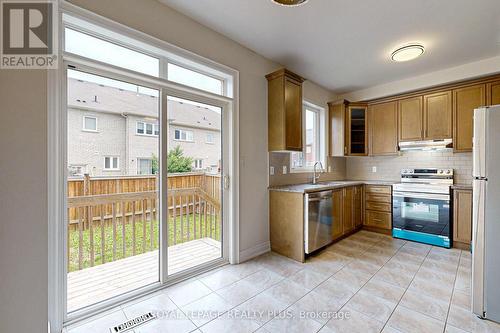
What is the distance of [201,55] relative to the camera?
2.49 meters

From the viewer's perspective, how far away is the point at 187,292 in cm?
219

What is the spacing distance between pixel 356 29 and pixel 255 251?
2997mm

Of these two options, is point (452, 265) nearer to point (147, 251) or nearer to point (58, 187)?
point (147, 251)

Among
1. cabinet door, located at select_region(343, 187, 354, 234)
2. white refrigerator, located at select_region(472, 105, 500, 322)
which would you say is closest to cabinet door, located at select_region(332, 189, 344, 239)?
cabinet door, located at select_region(343, 187, 354, 234)

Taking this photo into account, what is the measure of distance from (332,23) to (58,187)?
118 inches

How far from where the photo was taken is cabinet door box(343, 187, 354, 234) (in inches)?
149

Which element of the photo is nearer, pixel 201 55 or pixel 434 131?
pixel 201 55

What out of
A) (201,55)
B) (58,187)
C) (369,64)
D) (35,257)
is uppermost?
(369,64)

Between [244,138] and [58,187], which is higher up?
[244,138]

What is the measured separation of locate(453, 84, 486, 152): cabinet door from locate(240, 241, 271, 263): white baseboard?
3369mm

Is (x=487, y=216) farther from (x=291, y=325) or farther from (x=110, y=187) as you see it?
(x=110, y=187)

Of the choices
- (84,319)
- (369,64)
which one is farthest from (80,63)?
(369,64)

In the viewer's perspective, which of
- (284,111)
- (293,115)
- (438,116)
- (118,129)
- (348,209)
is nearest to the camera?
(118,129)

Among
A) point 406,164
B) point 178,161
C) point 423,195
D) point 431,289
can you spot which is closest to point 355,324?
point 431,289
